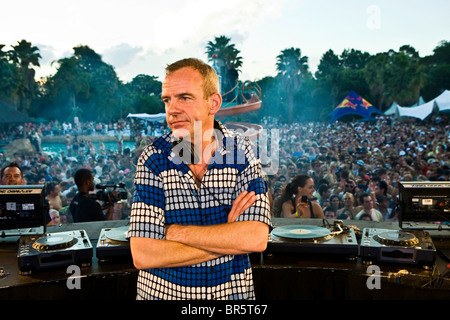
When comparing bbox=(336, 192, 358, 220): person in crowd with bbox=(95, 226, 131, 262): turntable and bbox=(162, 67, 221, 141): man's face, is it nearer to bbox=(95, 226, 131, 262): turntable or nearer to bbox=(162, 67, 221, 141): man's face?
bbox=(95, 226, 131, 262): turntable

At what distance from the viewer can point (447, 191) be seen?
2.58m

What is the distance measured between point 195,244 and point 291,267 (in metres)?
1.05

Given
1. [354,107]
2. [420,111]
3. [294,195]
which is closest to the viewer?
[294,195]

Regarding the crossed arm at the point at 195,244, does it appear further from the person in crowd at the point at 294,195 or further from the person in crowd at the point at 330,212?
the person in crowd at the point at 330,212

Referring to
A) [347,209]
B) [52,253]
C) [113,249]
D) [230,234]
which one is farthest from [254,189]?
[347,209]

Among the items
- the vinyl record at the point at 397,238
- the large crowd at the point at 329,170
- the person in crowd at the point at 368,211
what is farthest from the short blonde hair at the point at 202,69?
the person in crowd at the point at 368,211

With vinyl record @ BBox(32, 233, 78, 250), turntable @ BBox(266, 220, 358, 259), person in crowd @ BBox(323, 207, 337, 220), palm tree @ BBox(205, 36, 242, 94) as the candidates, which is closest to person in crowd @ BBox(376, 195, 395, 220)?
person in crowd @ BBox(323, 207, 337, 220)

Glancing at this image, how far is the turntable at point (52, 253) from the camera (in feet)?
6.74

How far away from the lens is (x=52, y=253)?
6.94 feet

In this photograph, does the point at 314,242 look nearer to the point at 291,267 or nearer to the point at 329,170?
the point at 291,267

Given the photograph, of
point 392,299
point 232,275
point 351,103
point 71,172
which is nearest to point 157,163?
point 232,275

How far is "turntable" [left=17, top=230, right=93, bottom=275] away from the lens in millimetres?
2055

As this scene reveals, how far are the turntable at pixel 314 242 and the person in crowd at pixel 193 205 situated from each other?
0.97 m
